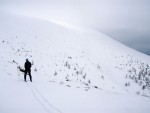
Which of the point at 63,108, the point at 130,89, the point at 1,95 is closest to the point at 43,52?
the point at 130,89

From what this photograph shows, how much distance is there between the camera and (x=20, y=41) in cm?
2822

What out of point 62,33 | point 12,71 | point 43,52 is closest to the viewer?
point 12,71

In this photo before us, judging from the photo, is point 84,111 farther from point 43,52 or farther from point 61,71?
point 43,52

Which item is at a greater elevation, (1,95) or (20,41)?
(20,41)

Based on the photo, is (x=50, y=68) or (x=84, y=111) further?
(x=50, y=68)

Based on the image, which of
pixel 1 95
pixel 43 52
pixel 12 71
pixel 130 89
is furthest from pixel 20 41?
pixel 1 95

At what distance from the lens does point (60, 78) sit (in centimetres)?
1680

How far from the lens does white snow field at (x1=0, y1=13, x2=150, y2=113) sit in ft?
22.3

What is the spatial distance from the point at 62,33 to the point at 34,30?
669cm

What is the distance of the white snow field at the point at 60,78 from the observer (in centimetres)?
681

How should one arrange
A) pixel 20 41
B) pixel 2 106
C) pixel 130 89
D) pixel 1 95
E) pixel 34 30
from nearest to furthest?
1. pixel 2 106
2. pixel 1 95
3. pixel 130 89
4. pixel 20 41
5. pixel 34 30

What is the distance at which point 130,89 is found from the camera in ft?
62.4

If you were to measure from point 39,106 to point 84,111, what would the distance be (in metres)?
1.70

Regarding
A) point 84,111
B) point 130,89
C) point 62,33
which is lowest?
point 130,89
